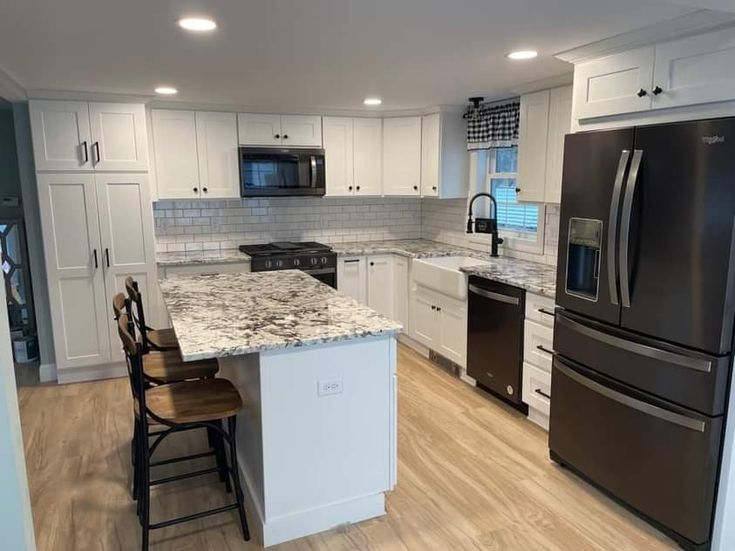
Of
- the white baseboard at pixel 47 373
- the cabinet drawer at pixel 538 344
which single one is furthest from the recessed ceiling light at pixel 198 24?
the white baseboard at pixel 47 373

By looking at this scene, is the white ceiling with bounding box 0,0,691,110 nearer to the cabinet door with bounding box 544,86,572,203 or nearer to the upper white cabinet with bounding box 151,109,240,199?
the cabinet door with bounding box 544,86,572,203

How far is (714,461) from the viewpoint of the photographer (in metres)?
2.11

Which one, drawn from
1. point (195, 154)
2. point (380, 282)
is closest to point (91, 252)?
point (195, 154)

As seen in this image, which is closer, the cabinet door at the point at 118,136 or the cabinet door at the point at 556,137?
the cabinet door at the point at 556,137

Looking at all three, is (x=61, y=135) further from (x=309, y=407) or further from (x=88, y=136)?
(x=309, y=407)

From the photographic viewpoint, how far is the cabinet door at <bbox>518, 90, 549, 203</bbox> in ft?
11.7

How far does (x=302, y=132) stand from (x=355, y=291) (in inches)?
62.4

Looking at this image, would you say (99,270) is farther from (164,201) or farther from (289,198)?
(289,198)

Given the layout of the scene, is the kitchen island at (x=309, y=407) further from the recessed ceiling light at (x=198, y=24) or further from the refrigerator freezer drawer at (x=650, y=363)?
the recessed ceiling light at (x=198, y=24)

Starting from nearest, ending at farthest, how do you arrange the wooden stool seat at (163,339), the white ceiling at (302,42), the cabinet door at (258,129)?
1. the white ceiling at (302,42)
2. the wooden stool seat at (163,339)
3. the cabinet door at (258,129)

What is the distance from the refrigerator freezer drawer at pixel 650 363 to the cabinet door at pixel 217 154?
126 inches

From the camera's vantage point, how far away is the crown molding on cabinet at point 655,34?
2.03m

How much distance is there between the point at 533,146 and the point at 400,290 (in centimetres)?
198

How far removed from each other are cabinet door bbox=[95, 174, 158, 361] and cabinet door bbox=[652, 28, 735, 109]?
3.59 meters
